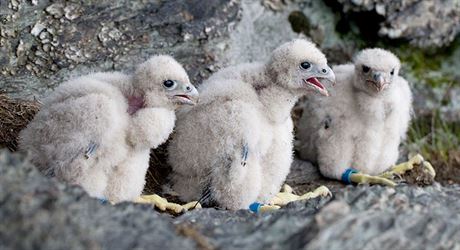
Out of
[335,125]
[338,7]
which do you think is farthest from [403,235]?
[338,7]

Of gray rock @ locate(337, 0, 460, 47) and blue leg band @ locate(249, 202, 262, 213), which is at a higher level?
gray rock @ locate(337, 0, 460, 47)

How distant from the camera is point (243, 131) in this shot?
5.66m

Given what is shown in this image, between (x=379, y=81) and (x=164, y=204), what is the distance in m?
2.20

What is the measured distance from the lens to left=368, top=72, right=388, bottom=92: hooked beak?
674 centimetres

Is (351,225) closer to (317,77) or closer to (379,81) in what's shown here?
(317,77)

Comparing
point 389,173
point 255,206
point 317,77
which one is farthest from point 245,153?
point 389,173

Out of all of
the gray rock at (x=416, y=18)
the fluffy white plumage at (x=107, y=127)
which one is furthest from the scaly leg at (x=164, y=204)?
the gray rock at (x=416, y=18)

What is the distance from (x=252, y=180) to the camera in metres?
5.82

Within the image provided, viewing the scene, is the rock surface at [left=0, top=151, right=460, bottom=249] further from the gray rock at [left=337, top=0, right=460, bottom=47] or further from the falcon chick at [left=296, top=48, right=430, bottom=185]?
the gray rock at [left=337, top=0, right=460, bottom=47]

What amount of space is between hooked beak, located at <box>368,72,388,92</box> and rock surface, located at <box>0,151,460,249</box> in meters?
2.40

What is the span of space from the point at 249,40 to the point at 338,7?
1232mm

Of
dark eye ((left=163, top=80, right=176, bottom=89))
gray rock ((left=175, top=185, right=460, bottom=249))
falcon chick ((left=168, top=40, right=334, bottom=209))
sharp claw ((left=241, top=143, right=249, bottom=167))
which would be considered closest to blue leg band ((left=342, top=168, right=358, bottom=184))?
falcon chick ((left=168, top=40, right=334, bottom=209))

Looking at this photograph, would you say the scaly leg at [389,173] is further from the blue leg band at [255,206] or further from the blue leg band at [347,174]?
the blue leg band at [255,206]

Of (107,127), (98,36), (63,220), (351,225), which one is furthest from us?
(98,36)
